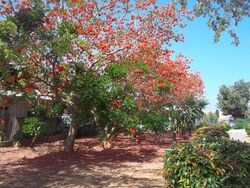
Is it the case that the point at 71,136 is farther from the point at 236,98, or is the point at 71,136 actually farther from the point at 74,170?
the point at 236,98

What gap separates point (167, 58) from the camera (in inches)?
699

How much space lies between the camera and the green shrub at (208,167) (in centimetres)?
718

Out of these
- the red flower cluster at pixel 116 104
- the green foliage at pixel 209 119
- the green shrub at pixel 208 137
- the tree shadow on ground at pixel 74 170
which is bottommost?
the tree shadow on ground at pixel 74 170

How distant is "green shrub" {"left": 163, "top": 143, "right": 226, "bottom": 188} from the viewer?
7.16 m

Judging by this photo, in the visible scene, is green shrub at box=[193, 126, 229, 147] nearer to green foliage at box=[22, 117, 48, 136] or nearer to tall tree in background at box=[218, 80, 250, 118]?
green foliage at box=[22, 117, 48, 136]

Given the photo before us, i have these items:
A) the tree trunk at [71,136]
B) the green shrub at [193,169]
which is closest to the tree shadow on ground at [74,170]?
the tree trunk at [71,136]

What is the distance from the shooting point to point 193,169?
731 centimetres

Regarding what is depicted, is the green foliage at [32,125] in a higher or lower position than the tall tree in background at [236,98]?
lower

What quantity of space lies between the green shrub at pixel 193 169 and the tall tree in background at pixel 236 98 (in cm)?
5019

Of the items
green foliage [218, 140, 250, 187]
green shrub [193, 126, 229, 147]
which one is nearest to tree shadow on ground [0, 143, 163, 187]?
green shrub [193, 126, 229, 147]

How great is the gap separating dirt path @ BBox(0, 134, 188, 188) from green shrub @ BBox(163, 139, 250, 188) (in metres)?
2.30

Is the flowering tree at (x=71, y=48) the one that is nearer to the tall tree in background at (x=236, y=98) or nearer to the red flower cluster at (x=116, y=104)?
→ the red flower cluster at (x=116, y=104)

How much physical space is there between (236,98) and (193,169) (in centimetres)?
5067

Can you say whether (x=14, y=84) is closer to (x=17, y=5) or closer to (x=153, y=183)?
(x=17, y=5)
